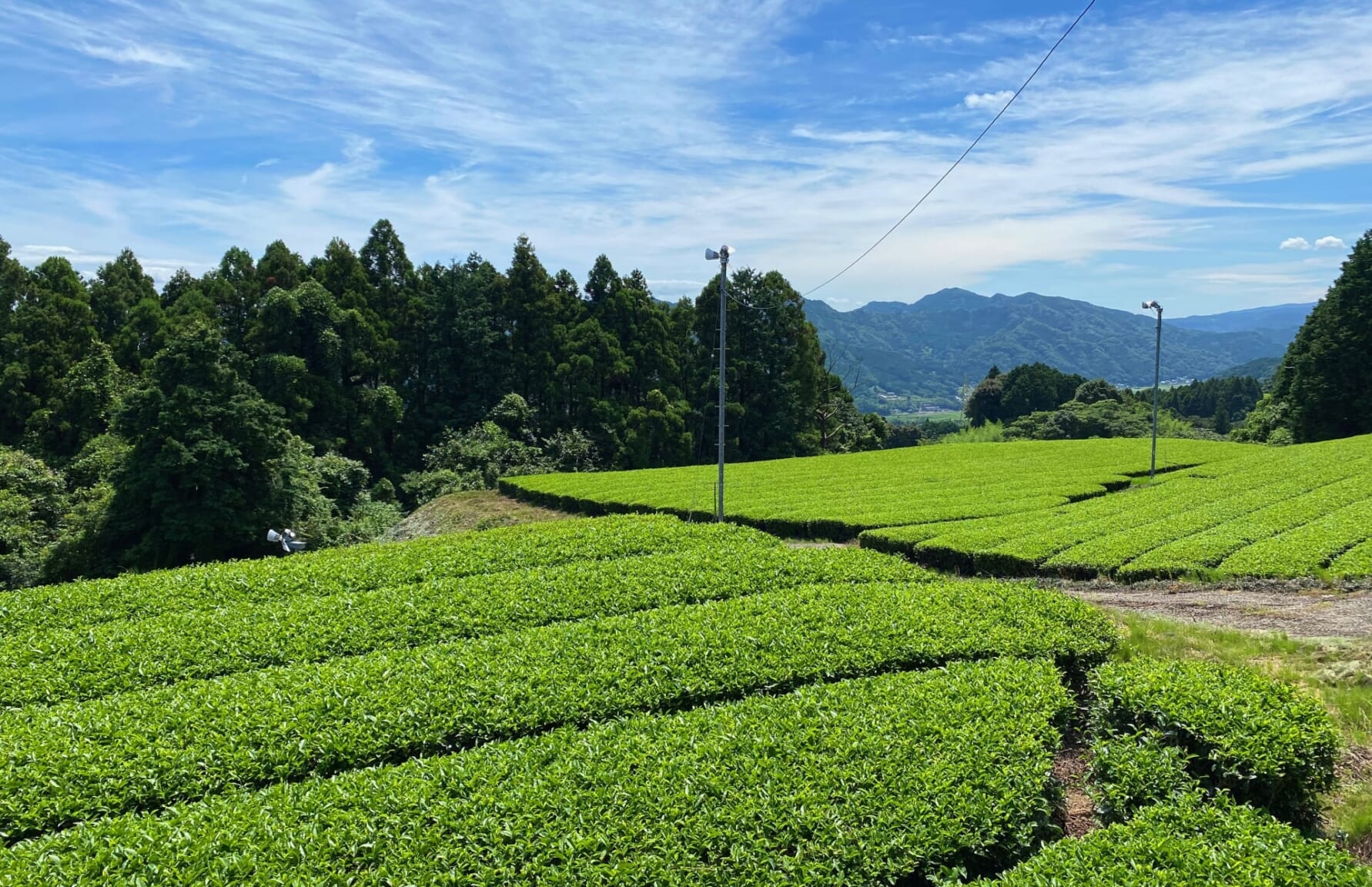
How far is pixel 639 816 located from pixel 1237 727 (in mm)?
5116

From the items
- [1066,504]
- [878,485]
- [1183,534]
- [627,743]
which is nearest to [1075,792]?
[627,743]

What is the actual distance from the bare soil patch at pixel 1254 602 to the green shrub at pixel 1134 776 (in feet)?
21.4

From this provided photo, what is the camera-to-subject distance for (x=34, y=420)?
3550 cm

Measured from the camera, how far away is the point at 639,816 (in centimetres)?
508

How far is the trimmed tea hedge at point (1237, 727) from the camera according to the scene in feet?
19.7

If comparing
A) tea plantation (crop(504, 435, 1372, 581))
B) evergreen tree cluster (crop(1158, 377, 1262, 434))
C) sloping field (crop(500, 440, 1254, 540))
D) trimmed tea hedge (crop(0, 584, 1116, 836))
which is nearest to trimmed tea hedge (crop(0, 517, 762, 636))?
trimmed tea hedge (crop(0, 584, 1116, 836))

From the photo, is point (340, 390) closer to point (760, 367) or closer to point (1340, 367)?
point (760, 367)

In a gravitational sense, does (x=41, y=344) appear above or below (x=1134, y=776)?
above

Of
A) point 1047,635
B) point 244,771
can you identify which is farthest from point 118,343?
point 1047,635

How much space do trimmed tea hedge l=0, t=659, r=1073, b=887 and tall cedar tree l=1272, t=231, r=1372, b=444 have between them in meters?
54.0

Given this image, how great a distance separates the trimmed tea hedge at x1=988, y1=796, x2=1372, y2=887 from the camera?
4.59 metres

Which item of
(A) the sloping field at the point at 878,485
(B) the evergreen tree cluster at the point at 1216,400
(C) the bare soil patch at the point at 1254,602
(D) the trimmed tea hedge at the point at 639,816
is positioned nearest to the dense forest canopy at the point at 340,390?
(A) the sloping field at the point at 878,485

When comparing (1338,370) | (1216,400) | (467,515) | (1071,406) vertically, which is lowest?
(467,515)

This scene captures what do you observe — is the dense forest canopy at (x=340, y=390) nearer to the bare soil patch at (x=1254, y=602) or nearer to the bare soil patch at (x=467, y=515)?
the bare soil patch at (x=467, y=515)
